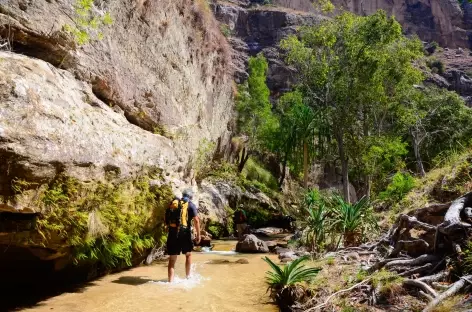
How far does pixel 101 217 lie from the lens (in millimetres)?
5953

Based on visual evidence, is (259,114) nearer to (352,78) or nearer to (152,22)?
(352,78)

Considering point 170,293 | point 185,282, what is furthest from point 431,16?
point 170,293

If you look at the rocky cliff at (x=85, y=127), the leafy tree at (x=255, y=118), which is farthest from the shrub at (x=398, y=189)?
the leafy tree at (x=255, y=118)

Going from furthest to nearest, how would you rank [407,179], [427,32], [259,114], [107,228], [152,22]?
[427,32], [259,114], [407,179], [152,22], [107,228]

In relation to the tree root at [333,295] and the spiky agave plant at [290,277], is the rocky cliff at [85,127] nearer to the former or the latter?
the spiky agave plant at [290,277]

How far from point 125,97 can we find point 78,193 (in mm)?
4467

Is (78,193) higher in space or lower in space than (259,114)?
lower

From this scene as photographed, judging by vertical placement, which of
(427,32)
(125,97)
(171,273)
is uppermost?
(427,32)

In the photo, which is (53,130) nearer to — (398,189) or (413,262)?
(413,262)

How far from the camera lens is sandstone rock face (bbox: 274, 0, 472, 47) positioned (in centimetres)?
6219

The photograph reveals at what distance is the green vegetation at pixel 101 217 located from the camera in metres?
5.03

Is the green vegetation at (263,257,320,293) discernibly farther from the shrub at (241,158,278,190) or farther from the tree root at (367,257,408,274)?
the shrub at (241,158,278,190)

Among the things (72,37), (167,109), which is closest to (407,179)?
(167,109)

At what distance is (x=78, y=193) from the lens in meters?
5.45
